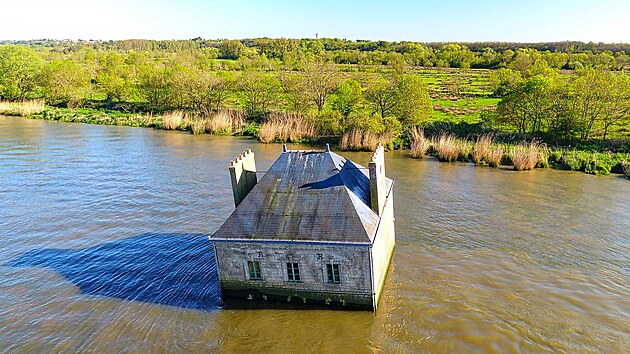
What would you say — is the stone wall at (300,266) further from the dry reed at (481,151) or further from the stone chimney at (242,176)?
the dry reed at (481,151)

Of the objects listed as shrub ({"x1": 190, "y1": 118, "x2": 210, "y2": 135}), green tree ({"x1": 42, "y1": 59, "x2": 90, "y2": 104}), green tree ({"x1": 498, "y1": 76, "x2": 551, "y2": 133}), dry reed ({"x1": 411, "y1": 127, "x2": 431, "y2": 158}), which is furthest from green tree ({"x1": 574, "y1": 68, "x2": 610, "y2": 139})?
green tree ({"x1": 42, "y1": 59, "x2": 90, "y2": 104})

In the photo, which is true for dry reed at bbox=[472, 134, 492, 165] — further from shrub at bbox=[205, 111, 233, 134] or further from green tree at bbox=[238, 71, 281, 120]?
shrub at bbox=[205, 111, 233, 134]

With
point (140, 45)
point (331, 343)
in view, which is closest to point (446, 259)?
point (331, 343)

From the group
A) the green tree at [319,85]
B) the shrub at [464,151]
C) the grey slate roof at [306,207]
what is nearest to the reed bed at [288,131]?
the green tree at [319,85]

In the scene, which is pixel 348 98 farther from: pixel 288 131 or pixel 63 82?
pixel 63 82

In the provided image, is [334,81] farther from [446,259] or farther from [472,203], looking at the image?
[446,259]
